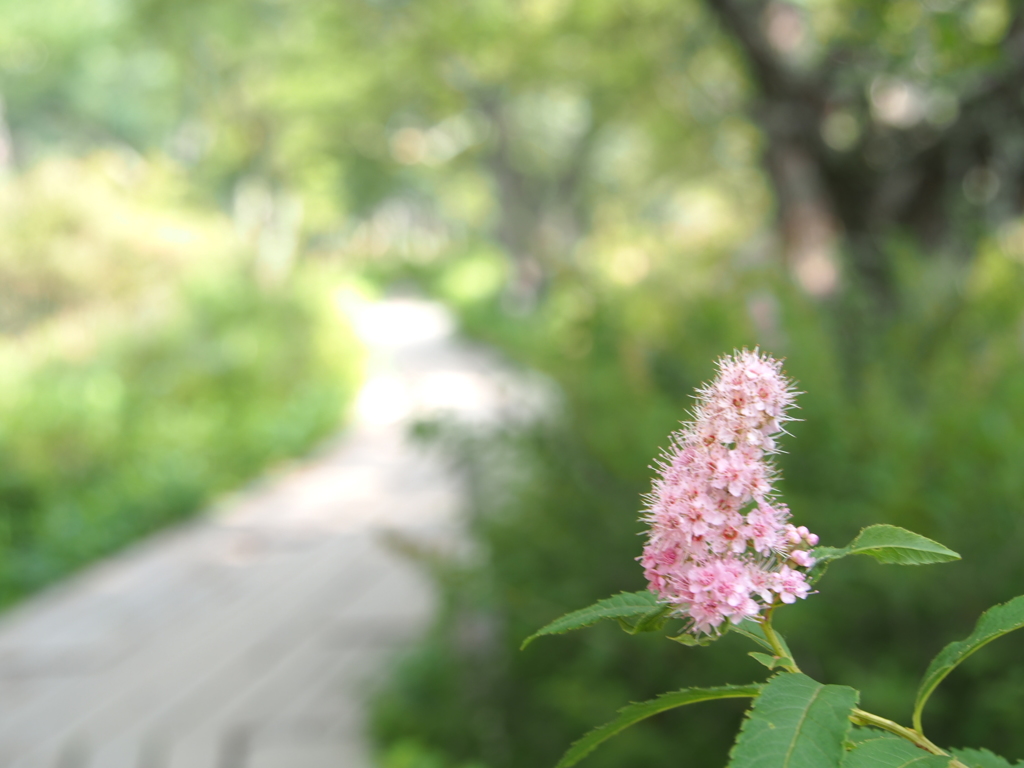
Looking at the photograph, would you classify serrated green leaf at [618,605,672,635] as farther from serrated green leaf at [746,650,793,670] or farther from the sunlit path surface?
the sunlit path surface

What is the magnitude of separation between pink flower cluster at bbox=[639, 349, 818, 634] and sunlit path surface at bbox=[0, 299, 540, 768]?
8.33 feet

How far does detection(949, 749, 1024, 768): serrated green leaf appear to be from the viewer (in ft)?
1.73

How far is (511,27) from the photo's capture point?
11953 mm

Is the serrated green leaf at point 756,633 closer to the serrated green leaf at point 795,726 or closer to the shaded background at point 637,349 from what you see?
the serrated green leaf at point 795,726

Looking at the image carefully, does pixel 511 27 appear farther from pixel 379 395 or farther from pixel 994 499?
pixel 994 499

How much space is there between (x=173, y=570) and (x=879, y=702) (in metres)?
4.50

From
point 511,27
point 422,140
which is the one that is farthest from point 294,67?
point 511,27

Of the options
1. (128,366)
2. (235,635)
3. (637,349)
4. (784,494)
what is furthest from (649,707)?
(128,366)

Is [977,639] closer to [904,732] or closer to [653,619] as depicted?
[904,732]

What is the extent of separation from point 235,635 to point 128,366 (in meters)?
4.69

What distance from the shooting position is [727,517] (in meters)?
0.46

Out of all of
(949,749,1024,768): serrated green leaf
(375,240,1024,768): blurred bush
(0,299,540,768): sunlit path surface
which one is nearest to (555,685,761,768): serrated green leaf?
(949,749,1024,768): serrated green leaf

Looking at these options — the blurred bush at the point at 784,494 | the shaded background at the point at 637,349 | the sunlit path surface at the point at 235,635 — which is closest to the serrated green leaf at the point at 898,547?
the shaded background at the point at 637,349

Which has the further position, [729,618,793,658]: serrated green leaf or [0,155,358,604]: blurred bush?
[0,155,358,604]: blurred bush
